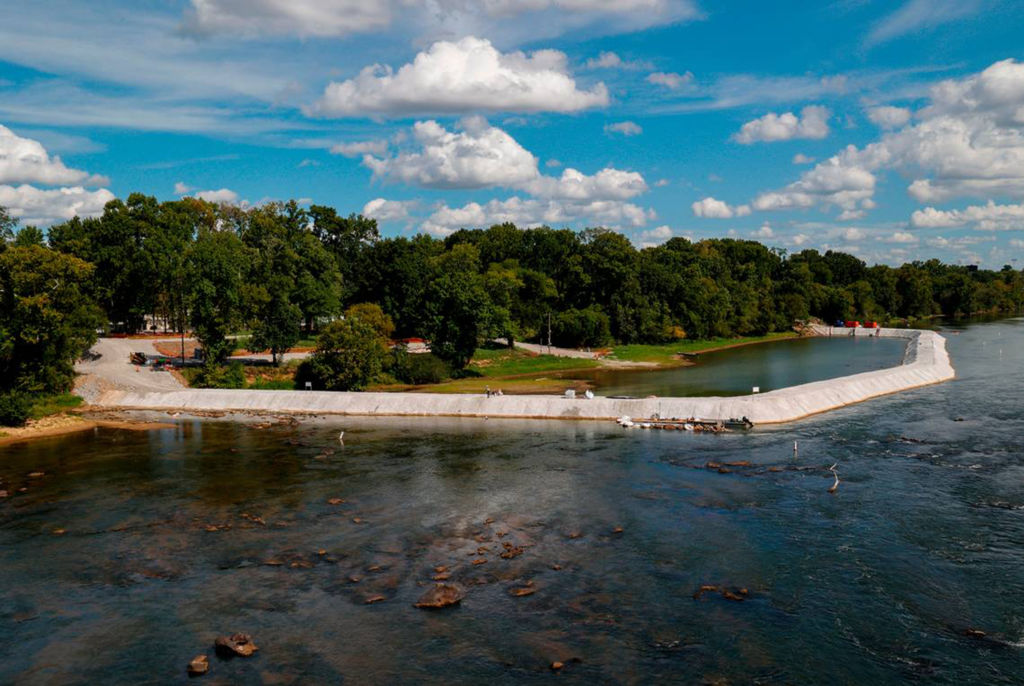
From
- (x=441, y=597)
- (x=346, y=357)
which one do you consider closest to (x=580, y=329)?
(x=346, y=357)

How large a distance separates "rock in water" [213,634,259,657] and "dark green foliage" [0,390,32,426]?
56166mm

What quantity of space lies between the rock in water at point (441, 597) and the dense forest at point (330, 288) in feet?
187

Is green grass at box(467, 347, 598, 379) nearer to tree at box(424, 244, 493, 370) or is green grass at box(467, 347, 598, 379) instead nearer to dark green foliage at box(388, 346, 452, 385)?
tree at box(424, 244, 493, 370)

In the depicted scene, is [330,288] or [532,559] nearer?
[532,559]

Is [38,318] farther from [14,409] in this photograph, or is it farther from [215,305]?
[215,305]

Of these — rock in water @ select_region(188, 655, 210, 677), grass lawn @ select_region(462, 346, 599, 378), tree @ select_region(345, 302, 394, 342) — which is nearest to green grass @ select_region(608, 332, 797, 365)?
grass lawn @ select_region(462, 346, 599, 378)


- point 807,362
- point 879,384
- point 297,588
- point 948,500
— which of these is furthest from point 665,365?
point 297,588

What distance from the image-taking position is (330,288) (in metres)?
132

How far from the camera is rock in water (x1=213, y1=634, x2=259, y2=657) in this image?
2956cm

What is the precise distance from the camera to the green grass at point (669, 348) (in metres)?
133

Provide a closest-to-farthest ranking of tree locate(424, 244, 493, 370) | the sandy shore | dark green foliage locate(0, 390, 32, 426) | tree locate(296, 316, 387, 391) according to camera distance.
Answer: the sandy shore, dark green foliage locate(0, 390, 32, 426), tree locate(296, 316, 387, 391), tree locate(424, 244, 493, 370)

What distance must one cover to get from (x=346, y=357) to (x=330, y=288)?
46942 mm

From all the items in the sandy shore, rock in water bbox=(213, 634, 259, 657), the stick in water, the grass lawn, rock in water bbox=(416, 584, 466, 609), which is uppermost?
the grass lawn

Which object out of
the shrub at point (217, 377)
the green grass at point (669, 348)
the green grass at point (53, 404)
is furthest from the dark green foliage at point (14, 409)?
the green grass at point (669, 348)
